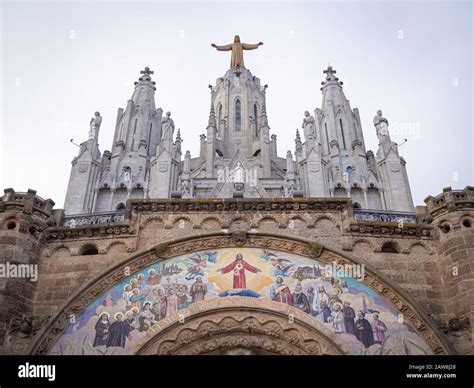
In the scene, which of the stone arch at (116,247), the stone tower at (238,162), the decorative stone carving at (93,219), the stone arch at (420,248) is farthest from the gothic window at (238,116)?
the stone arch at (420,248)

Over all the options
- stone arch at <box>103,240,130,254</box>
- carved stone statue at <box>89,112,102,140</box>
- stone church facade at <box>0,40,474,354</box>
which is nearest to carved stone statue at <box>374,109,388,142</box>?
carved stone statue at <box>89,112,102,140</box>

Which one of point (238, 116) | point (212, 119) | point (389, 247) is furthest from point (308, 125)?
point (389, 247)

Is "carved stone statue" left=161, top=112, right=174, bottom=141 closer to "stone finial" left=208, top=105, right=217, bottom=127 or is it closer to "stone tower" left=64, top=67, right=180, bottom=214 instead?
"stone tower" left=64, top=67, right=180, bottom=214

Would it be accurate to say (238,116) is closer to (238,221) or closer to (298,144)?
(298,144)

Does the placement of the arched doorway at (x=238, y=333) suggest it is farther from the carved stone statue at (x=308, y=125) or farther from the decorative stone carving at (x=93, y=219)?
the carved stone statue at (x=308, y=125)

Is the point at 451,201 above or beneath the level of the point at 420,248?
above

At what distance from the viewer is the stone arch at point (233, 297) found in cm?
1566

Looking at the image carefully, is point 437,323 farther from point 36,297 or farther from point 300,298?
point 36,297

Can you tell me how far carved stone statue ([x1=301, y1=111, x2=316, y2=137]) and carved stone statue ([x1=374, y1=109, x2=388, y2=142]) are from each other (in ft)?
16.9

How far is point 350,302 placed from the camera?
16406 mm

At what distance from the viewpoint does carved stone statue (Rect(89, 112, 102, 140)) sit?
46406mm

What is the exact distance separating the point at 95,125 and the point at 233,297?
111 ft

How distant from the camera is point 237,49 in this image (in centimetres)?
6325
